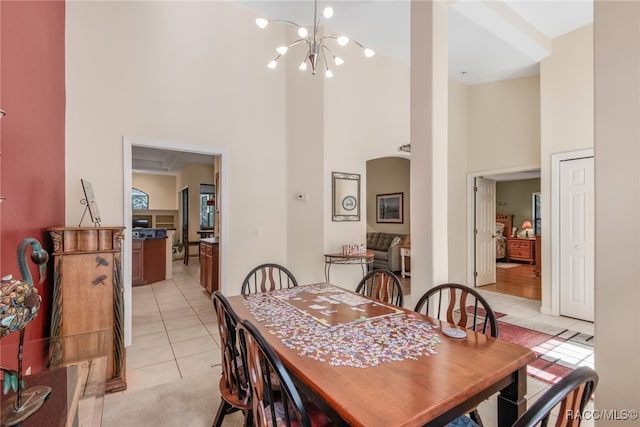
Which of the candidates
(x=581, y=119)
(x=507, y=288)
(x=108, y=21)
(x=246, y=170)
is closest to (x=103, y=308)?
(x=246, y=170)

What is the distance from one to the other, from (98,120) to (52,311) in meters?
2.00

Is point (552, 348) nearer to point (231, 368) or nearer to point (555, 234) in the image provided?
point (555, 234)

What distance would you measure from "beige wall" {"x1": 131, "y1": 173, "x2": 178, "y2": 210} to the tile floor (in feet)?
19.5

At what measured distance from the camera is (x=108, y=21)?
3244 mm

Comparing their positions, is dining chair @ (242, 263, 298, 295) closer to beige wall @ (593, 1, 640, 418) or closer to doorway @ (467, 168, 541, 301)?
beige wall @ (593, 1, 640, 418)

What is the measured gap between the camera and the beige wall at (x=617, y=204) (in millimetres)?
1395

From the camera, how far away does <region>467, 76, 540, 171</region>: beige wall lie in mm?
4848

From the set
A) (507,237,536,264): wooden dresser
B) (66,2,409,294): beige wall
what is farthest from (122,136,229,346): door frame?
(507,237,536,264): wooden dresser

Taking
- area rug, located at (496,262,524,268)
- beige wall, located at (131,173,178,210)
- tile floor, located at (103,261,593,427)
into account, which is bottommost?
area rug, located at (496,262,524,268)

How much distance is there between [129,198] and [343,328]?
117 inches

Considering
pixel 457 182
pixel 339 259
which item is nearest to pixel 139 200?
pixel 339 259

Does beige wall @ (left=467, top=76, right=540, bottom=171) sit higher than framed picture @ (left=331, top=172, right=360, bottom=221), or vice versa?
beige wall @ (left=467, top=76, right=540, bottom=171)

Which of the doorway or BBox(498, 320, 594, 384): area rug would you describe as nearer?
BBox(498, 320, 594, 384): area rug

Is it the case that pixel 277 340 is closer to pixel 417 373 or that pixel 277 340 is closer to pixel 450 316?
pixel 417 373
